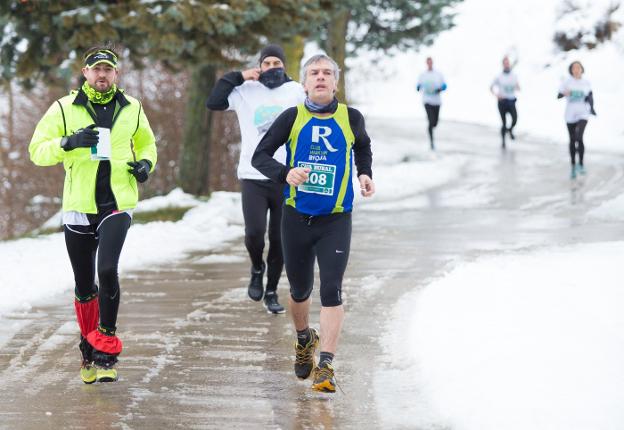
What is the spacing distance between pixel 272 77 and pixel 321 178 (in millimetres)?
2350

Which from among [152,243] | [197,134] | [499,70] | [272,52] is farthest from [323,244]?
[499,70]

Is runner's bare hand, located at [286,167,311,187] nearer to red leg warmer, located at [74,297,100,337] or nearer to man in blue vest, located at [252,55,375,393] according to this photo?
man in blue vest, located at [252,55,375,393]

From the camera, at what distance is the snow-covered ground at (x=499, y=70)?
3444 centimetres

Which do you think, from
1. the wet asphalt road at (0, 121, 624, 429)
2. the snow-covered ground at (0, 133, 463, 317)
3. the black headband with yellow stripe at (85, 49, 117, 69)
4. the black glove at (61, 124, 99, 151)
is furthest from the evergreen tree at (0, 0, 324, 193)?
the black glove at (61, 124, 99, 151)

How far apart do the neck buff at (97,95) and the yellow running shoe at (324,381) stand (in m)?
1.97

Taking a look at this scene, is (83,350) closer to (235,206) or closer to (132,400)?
(132,400)

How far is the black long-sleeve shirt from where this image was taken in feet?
19.6

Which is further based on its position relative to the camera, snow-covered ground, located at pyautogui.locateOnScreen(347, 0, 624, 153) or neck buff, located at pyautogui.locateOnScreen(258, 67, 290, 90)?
snow-covered ground, located at pyautogui.locateOnScreen(347, 0, 624, 153)

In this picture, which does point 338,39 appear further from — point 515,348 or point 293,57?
point 515,348

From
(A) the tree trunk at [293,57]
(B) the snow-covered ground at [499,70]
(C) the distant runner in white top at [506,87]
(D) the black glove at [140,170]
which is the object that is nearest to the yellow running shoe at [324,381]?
(D) the black glove at [140,170]

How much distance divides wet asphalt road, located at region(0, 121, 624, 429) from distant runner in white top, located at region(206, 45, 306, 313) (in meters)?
0.74

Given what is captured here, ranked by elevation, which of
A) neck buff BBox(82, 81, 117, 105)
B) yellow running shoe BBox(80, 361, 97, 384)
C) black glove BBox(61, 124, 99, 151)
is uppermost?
neck buff BBox(82, 81, 117, 105)

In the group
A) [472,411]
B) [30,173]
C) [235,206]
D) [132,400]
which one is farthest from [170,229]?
[30,173]

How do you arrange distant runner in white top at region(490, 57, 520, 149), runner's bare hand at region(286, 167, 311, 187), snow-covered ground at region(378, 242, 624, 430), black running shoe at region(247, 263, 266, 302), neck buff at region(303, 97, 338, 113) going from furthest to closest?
1. distant runner in white top at region(490, 57, 520, 149)
2. black running shoe at region(247, 263, 266, 302)
3. neck buff at region(303, 97, 338, 113)
4. runner's bare hand at region(286, 167, 311, 187)
5. snow-covered ground at region(378, 242, 624, 430)
